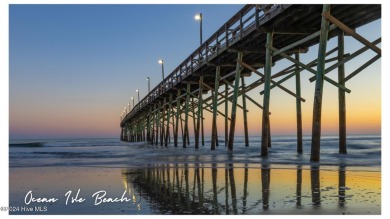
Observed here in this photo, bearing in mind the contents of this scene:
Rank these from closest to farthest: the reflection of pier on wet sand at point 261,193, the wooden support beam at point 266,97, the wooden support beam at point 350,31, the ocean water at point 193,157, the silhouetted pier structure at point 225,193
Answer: the reflection of pier on wet sand at point 261,193 < the silhouetted pier structure at point 225,193 < the wooden support beam at point 350,31 < the ocean water at point 193,157 < the wooden support beam at point 266,97

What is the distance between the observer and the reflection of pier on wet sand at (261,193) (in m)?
4.90

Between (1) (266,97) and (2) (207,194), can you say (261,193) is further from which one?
(1) (266,97)

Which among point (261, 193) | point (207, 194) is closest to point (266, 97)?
point (261, 193)

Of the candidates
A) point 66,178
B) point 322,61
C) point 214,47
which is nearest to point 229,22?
point 214,47

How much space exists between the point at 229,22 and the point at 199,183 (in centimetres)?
1073

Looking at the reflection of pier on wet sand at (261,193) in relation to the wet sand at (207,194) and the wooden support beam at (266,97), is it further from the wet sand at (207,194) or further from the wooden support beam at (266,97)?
the wooden support beam at (266,97)

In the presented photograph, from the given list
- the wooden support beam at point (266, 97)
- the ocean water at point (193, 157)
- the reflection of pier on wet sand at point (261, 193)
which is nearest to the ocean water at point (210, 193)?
the reflection of pier on wet sand at point (261, 193)

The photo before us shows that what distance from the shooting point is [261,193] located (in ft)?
19.7

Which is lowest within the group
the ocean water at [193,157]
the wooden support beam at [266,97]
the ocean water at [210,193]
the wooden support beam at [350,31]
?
the ocean water at [193,157]

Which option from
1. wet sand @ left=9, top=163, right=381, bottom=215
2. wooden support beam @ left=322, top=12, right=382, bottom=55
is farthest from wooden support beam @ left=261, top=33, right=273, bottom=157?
wet sand @ left=9, top=163, right=381, bottom=215

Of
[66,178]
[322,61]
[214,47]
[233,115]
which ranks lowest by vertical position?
[66,178]

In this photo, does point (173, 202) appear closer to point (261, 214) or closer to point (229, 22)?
point (261, 214)

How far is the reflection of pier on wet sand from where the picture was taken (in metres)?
4.90

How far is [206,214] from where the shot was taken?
15.4ft
